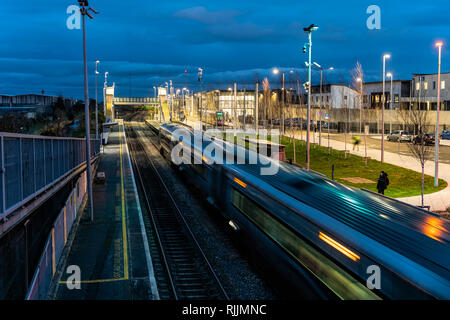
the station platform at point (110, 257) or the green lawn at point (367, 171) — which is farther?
the green lawn at point (367, 171)

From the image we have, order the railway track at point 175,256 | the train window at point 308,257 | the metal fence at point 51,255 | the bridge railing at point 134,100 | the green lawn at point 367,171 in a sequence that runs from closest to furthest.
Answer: the train window at point 308,257 → the metal fence at point 51,255 → the railway track at point 175,256 → the green lawn at point 367,171 → the bridge railing at point 134,100

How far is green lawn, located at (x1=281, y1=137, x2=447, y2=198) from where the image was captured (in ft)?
83.2

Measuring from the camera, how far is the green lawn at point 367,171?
25359 millimetres

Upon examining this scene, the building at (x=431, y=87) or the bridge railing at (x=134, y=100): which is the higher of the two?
the bridge railing at (x=134, y=100)

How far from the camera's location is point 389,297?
607 centimetres

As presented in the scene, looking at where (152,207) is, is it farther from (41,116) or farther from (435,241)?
(41,116)

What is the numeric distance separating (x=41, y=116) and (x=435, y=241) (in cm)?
11254

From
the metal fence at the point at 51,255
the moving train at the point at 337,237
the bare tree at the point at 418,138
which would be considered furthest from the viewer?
the bare tree at the point at 418,138

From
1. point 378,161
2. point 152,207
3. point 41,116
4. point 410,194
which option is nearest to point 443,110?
point 378,161

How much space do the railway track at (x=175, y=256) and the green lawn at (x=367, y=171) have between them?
40.8 ft

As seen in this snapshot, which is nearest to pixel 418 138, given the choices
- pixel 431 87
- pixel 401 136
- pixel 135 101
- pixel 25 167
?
pixel 25 167

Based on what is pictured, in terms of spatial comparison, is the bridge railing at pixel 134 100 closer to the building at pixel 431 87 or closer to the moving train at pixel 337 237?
the building at pixel 431 87

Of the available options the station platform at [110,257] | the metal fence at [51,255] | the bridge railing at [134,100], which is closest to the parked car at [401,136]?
the station platform at [110,257]

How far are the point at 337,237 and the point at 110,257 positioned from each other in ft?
28.6
